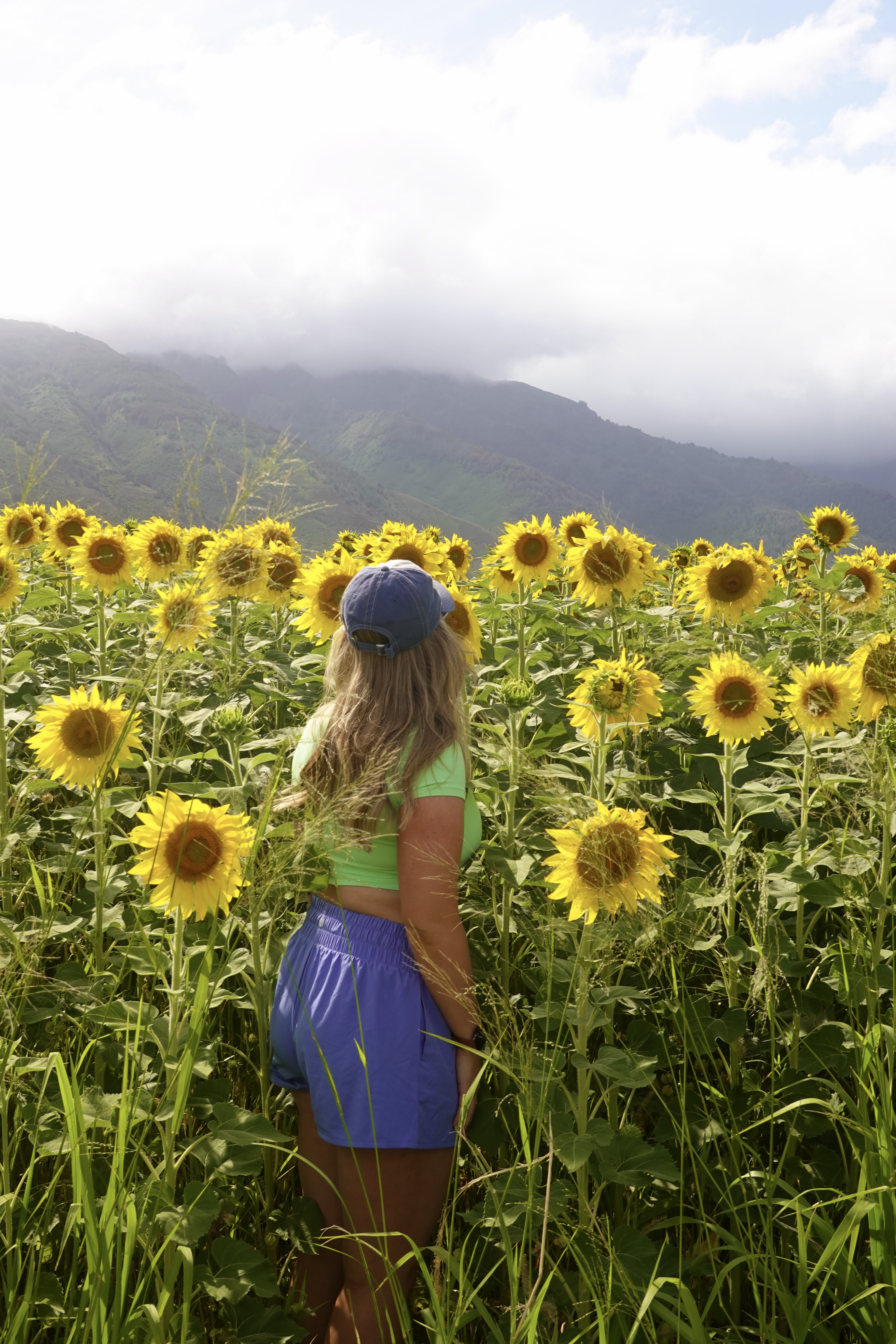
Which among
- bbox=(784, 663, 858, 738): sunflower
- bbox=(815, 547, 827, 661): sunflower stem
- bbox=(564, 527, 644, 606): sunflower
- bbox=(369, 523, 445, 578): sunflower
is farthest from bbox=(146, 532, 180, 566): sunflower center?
bbox=(815, 547, 827, 661): sunflower stem

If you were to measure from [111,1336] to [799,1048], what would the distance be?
2.24m

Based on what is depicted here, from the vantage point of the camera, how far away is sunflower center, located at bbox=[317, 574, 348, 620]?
15.5 ft

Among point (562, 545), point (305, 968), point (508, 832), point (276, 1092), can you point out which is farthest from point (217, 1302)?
point (562, 545)

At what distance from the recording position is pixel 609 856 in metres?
2.30

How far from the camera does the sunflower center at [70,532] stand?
20.3 feet

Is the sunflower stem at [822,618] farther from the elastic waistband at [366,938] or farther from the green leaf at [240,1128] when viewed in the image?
the green leaf at [240,1128]

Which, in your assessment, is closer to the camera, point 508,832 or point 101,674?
point 508,832

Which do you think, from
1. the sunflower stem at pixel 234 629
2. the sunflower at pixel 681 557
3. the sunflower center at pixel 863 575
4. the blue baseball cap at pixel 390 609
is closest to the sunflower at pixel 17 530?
the sunflower stem at pixel 234 629

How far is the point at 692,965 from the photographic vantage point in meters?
3.39

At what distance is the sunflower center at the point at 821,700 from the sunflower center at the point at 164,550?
12.2 ft

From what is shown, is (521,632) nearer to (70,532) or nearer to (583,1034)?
(583,1034)

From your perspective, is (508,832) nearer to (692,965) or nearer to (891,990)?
(692,965)

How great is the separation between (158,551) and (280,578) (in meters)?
0.75

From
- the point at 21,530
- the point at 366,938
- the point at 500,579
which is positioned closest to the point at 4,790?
the point at 366,938
